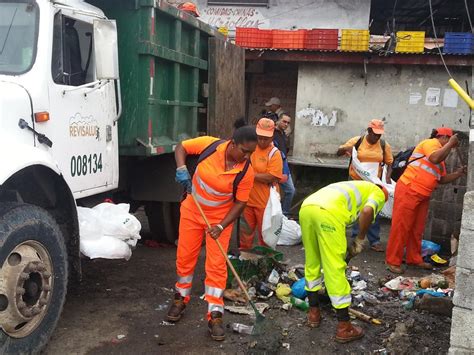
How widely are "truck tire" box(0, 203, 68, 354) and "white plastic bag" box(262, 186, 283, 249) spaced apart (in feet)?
7.26

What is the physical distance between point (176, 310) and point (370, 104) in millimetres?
6635

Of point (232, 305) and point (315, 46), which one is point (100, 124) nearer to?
point (232, 305)

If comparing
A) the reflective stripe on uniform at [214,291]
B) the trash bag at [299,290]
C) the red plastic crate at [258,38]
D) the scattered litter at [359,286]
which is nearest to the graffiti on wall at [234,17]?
the red plastic crate at [258,38]

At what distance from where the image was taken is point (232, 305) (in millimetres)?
4348

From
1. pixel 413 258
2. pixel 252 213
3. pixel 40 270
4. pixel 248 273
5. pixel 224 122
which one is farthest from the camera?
pixel 224 122

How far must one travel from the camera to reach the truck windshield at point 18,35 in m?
3.30

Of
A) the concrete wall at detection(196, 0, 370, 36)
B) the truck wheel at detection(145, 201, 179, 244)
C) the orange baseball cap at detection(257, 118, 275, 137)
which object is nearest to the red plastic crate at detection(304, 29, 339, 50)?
the concrete wall at detection(196, 0, 370, 36)

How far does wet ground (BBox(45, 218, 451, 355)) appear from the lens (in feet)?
11.7

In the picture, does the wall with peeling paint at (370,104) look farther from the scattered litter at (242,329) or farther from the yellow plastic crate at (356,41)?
the scattered litter at (242,329)

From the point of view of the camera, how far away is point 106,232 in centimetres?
369

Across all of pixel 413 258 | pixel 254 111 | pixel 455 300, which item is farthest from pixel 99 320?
pixel 254 111

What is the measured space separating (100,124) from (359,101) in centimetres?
644

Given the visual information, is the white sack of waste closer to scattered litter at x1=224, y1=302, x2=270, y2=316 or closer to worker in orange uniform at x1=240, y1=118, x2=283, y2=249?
scattered litter at x1=224, y1=302, x2=270, y2=316

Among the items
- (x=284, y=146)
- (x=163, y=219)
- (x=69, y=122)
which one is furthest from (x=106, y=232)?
(x=284, y=146)
